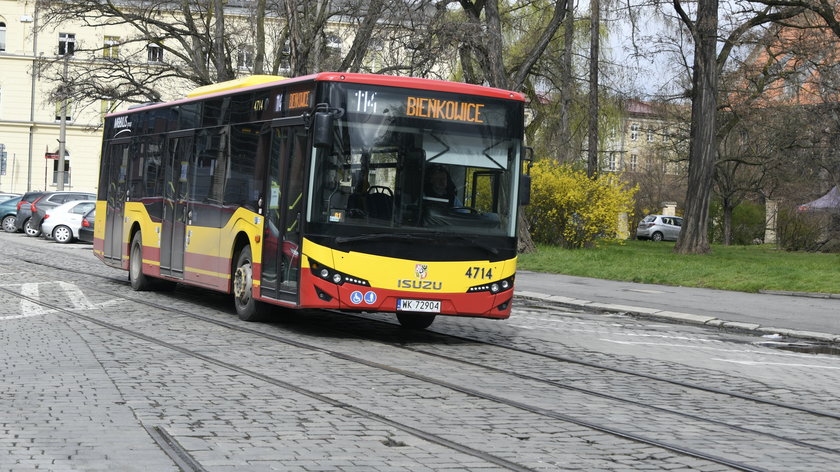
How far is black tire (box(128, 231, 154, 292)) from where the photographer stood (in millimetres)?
20427

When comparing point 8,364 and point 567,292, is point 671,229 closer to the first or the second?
point 567,292

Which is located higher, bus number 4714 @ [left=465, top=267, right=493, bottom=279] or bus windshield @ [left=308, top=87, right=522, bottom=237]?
bus windshield @ [left=308, top=87, right=522, bottom=237]

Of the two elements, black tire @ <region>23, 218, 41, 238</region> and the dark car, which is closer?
black tire @ <region>23, 218, 41, 238</region>

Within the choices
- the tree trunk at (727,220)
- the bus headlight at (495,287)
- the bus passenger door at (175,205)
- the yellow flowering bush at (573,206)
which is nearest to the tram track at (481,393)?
the bus headlight at (495,287)

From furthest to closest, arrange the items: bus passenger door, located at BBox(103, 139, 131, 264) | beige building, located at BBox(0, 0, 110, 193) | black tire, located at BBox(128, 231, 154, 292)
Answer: beige building, located at BBox(0, 0, 110, 193) → bus passenger door, located at BBox(103, 139, 131, 264) → black tire, located at BBox(128, 231, 154, 292)

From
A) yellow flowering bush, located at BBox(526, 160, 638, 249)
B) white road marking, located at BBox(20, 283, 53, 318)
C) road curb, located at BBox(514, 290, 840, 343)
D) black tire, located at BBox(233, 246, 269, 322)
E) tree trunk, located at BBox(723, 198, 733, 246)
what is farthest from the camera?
tree trunk, located at BBox(723, 198, 733, 246)

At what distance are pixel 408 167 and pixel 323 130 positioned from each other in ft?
3.50

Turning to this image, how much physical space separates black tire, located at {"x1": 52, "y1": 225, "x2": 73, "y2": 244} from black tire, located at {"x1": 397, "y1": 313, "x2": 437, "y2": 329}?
2877 cm

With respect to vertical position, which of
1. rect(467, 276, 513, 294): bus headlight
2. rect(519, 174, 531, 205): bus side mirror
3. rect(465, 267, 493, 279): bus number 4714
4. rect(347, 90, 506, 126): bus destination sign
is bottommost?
rect(467, 276, 513, 294): bus headlight

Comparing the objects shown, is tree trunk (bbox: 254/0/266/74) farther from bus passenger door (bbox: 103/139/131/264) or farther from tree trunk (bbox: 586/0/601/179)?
bus passenger door (bbox: 103/139/131/264)

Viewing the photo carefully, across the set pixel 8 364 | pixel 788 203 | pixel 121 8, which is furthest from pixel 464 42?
pixel 788 203

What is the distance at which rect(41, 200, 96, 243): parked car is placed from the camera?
138ft

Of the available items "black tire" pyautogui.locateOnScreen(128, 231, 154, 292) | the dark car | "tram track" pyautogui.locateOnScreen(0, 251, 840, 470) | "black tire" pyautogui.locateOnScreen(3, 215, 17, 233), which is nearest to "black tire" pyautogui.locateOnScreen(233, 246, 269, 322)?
"tram track" pyautogui.locateOnScreen(0, 251, 840, 470)

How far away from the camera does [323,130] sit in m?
13.3
